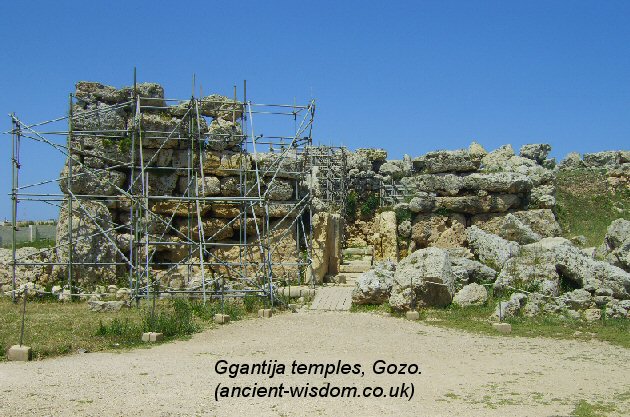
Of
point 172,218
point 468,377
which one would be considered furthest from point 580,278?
point 172,218

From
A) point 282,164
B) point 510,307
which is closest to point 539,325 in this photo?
point 510,307

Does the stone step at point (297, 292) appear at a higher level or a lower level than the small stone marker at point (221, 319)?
higher

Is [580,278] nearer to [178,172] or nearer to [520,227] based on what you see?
[520,227]

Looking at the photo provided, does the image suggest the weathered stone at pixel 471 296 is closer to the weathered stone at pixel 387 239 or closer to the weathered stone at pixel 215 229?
the weathered stone at pixel 387 239

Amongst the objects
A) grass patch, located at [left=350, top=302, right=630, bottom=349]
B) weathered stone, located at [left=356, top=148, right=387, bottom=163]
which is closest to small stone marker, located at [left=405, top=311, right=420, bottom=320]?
grass patch, located at [left=350, top=302, right=630, bottom=349]

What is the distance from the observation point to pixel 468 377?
9.41 m

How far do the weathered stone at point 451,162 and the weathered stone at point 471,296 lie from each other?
A: 856 centimetres

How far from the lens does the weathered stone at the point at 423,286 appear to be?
50.6 feet

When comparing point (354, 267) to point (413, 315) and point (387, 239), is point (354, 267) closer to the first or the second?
point (387, 239)

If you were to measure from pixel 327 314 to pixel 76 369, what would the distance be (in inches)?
278

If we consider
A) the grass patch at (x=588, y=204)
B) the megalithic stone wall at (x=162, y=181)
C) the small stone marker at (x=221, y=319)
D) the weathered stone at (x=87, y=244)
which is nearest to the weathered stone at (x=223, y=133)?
the megalithic stone wall at (x=162, y=181)

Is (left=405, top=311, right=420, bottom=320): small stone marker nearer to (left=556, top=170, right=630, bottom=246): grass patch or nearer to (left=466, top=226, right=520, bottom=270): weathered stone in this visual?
(left=466, top=226, right=520, bottom=270): weathered stone

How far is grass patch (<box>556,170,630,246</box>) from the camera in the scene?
24062 mm

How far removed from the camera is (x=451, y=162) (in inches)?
938
